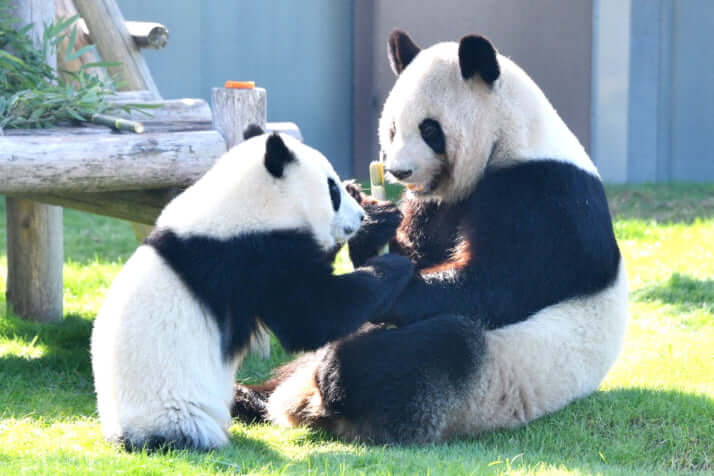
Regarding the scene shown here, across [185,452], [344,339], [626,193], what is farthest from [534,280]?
[626,193]

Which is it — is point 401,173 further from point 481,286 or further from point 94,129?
point 94,129

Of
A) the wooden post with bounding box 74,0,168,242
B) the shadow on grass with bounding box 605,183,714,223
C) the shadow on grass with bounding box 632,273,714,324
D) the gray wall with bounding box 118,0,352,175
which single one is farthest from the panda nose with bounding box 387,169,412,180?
the gray wall with bounding box 118,0,352,175

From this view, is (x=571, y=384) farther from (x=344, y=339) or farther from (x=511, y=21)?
(x=511, y=21)

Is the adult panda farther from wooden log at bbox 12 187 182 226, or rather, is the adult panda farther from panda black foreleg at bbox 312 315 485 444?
wooden log at bbox 12 187 182 226

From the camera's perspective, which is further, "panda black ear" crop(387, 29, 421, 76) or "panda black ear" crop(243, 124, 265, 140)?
"panda black ear" crop(387, 29, 421, 76)

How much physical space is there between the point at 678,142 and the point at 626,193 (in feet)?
4.70

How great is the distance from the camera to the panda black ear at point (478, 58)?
371 cm

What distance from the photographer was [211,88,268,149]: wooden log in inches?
181

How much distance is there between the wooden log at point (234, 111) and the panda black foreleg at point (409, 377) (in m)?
1.45

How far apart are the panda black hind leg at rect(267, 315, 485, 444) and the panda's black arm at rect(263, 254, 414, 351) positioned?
228mm

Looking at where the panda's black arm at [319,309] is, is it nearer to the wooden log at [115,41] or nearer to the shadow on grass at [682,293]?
Result: the wooden log at [115,41]

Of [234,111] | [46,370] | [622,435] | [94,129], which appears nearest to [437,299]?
[622,435]

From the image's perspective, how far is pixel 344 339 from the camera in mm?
3674

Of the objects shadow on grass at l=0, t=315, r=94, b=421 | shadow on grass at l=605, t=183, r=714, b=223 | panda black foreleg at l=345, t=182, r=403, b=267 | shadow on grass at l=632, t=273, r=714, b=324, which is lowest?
shadow on grass at l=605, t=183, r=714, b=223
